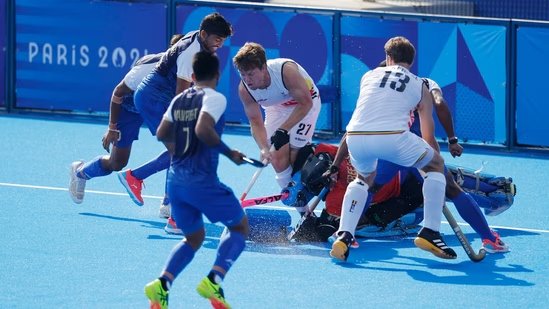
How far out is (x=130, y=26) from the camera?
1398 centimetres

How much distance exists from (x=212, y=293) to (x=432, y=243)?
6.66ft

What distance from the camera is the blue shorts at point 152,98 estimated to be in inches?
344

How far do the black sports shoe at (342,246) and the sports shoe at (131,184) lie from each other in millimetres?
2384

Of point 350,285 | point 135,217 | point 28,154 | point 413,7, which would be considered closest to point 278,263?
point 350,285

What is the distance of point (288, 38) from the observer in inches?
523

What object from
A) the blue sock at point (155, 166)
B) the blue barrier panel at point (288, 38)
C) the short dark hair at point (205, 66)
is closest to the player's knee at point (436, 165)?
Answer: the short dark hair at point (205, 66)

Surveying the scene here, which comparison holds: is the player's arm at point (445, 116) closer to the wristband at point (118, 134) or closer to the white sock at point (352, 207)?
the white sock at point (352, 207)

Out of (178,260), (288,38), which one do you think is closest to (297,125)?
(178,260)

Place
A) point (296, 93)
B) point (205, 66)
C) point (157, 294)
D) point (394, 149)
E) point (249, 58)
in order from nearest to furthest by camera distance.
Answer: point (157, 294) < point (205, 66) < point (394, 149) < point (249, 58) < point (296, 93)

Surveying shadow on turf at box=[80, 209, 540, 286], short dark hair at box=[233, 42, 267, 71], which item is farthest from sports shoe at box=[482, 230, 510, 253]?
short dark hair at box=[233, 42, 267, 71]

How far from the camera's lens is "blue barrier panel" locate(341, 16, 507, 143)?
41.4 feet

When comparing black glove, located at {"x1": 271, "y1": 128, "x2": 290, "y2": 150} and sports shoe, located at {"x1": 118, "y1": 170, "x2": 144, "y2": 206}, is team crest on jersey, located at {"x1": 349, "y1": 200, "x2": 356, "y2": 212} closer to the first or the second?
black glove, located at {"x1": 271, "y1": 128, "x2": 290, "y2": 150}

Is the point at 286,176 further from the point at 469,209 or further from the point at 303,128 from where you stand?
the point at 469,209

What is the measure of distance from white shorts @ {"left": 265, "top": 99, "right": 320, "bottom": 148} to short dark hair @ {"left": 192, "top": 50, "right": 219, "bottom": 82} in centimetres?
236
